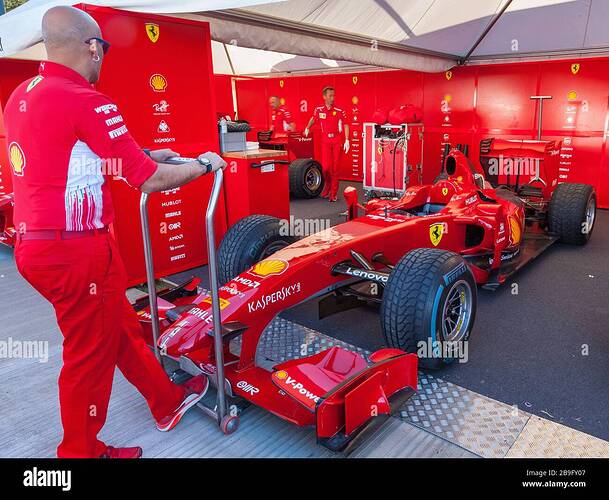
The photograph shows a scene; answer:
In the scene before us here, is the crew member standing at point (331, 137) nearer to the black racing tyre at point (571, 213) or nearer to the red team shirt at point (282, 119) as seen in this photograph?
the red team shirt at point (282, 119)

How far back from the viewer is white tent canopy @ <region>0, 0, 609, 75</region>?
4488 mm

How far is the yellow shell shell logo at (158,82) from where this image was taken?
421 cm

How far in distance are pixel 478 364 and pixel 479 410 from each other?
0.53 metres

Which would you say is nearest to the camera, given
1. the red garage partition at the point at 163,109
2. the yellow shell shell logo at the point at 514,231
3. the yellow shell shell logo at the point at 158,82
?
the red garage partition at the point at 163,109

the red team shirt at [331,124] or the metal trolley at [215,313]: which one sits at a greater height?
the red team shirt at [331,124]

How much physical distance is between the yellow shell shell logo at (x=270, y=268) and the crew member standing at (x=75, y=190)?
3.06 ft

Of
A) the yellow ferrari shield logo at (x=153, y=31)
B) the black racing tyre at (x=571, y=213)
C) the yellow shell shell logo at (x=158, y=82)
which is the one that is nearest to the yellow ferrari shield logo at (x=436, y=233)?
the black racing tyre at (x=571, y=213)

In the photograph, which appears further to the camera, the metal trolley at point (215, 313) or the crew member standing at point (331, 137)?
the crew member standing at point (331, 137)

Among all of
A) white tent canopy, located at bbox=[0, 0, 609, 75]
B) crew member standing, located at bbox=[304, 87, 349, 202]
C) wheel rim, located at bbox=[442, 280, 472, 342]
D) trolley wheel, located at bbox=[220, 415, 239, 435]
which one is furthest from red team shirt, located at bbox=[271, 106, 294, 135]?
trolley wheel, located at bbox=[220, 415, 239, 435]

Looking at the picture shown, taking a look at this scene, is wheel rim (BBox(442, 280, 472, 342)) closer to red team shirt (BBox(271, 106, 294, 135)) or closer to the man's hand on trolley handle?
the man's hand on trolley handle

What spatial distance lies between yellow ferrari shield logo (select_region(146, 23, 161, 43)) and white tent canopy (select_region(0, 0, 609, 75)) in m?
0.28

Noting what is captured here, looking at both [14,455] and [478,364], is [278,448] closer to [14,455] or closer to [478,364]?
[14,455]

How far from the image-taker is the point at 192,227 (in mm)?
4785

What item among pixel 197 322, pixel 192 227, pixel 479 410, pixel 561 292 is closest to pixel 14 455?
pixel 197 322
